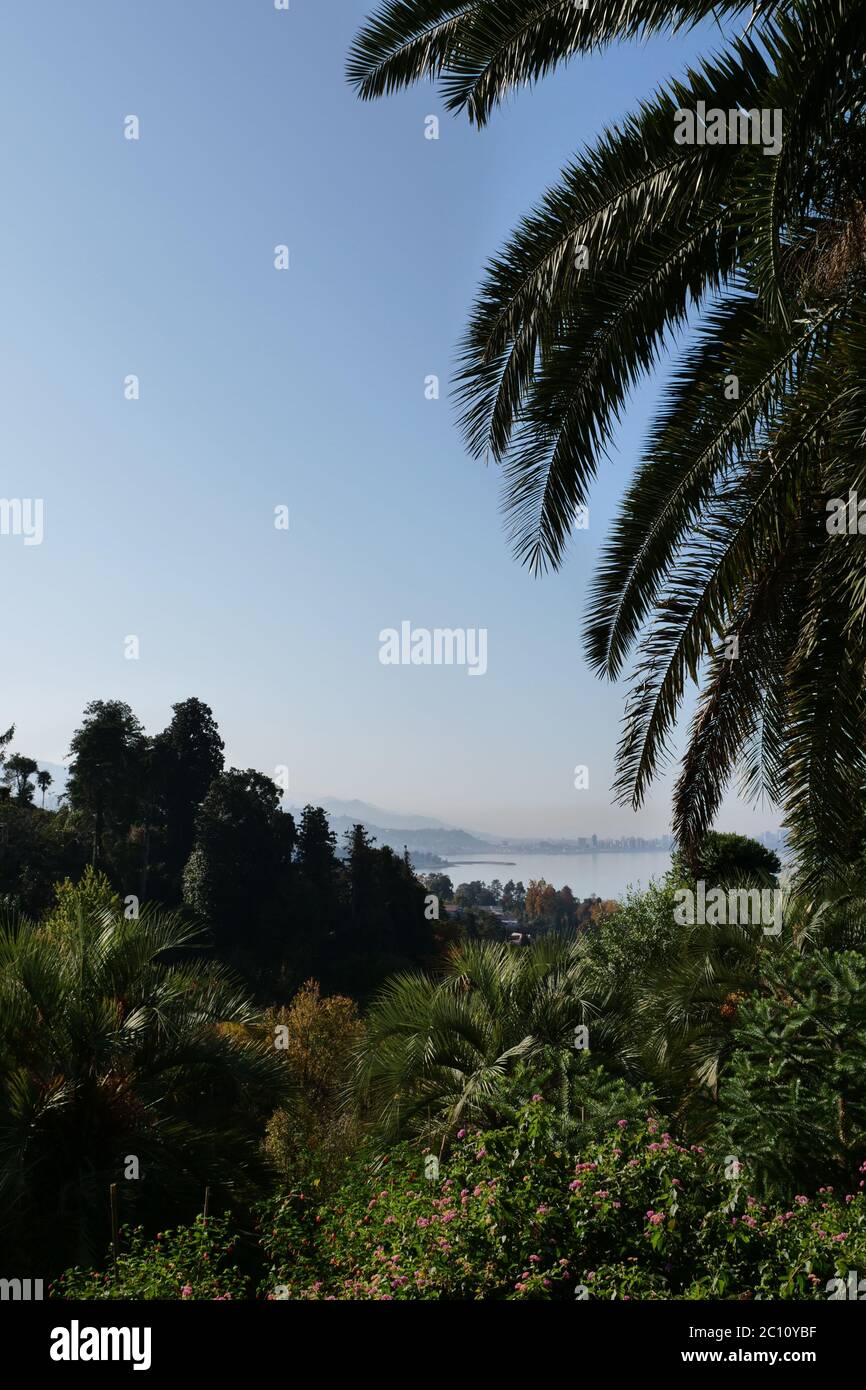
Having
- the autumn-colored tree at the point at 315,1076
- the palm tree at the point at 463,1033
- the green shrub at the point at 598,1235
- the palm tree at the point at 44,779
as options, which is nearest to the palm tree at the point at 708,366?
the green shrub at the point at 598,1235

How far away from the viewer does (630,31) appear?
220 inches

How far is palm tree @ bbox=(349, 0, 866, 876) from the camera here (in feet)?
16.5

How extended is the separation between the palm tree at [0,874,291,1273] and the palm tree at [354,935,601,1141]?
1.14 metres

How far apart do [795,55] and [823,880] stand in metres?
4.25

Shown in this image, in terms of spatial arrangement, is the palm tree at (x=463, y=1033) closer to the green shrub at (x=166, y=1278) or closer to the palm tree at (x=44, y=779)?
the green shrub at (x=166, y=1278)

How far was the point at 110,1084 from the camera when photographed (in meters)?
7.55

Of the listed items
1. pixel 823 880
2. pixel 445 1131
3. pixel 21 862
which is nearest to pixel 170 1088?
pixel 445 1131

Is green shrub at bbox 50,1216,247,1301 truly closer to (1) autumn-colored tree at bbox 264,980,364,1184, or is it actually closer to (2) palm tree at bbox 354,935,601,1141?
(2) palm tree at bbox 354,935,601,1141

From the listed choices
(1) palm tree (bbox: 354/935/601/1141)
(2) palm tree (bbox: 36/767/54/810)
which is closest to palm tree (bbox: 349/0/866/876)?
(1) palm tree (bbox: 354/935/601/1141)

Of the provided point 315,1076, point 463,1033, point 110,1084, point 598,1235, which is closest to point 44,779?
point 315,1076

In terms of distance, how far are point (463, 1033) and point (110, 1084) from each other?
2962 millimetres

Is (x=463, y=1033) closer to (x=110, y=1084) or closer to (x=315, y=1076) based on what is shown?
(x=110, y=1084)

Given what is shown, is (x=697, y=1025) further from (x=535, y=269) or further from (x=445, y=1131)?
(x=535, y=269)
